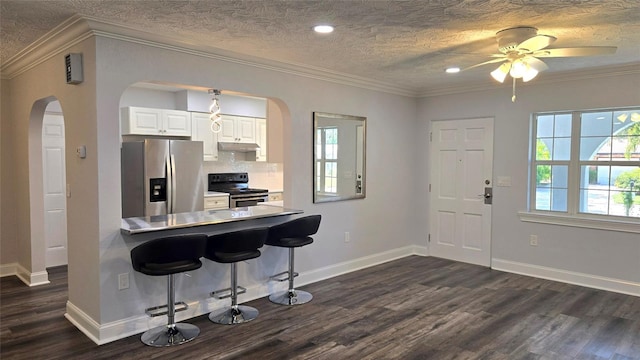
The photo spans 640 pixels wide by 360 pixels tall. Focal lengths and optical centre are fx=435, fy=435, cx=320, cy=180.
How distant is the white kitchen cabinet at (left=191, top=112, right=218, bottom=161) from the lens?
6375 millimetres

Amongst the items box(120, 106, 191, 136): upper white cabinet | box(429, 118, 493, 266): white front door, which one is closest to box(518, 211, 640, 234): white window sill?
box(429, 118, 493, 266): white front door

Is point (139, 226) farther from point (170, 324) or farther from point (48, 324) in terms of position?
point (48, 324)

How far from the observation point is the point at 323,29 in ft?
10.6

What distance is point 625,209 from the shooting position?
4684mm

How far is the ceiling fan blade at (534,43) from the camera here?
3.04m

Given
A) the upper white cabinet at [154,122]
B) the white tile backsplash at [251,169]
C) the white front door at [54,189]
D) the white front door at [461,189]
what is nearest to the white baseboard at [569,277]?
the white front door at [461,189]

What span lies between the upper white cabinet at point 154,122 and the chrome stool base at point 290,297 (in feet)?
9.85

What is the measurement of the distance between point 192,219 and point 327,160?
6.06ft

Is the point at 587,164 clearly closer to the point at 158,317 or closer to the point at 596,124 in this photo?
the point at 596,124

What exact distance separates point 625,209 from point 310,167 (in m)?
3.42

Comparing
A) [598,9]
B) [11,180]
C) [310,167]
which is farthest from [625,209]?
[11,180]

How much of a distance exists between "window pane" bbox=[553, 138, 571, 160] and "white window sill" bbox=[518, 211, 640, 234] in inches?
26.9

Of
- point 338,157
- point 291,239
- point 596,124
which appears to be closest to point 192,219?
point 291,239

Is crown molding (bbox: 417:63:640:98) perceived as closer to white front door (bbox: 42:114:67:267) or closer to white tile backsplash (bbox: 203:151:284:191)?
white tile backsplash (bbox: 203:151:284:191)
